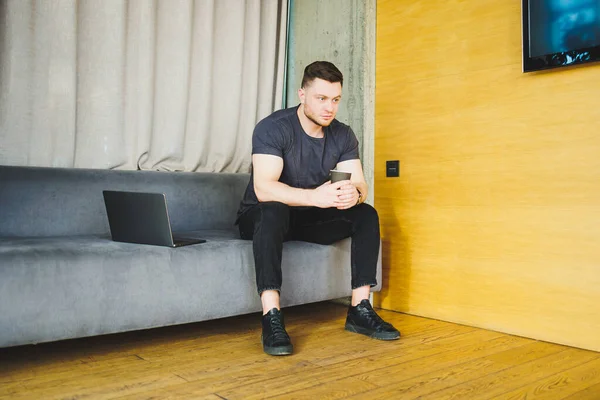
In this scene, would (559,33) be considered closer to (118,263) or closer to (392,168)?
(392,168)

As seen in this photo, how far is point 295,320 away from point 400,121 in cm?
103

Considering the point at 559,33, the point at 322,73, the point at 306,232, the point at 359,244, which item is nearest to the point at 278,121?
the point at 322,73

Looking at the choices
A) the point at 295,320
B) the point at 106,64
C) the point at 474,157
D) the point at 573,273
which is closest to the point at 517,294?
the point at 573,273

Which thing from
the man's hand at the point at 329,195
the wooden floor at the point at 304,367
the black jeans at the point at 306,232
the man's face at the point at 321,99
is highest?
the man's face at the point at 321,99

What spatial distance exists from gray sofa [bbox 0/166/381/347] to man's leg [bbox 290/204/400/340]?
0.10 metres

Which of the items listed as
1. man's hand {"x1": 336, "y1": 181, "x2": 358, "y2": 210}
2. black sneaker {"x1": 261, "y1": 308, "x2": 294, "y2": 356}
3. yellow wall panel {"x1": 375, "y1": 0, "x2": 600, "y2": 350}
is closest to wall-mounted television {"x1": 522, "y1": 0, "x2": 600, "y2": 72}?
yellow wall panel {"x1": 375, "y1": 0, "x2": 600, "y2": 350}

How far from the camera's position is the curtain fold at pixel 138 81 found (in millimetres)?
2316

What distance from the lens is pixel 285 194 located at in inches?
79.5

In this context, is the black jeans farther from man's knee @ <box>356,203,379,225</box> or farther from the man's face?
Answer: the man's face

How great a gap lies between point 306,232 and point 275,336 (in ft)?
1.81

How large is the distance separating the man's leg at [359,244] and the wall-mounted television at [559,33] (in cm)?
84

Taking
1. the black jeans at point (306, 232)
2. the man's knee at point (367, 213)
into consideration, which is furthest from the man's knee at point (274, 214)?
the man's knee at point (367, 213)

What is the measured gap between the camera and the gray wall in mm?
2686

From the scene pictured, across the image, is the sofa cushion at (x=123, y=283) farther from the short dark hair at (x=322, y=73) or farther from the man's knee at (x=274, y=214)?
the short dark hair at (x=322, y=73)
